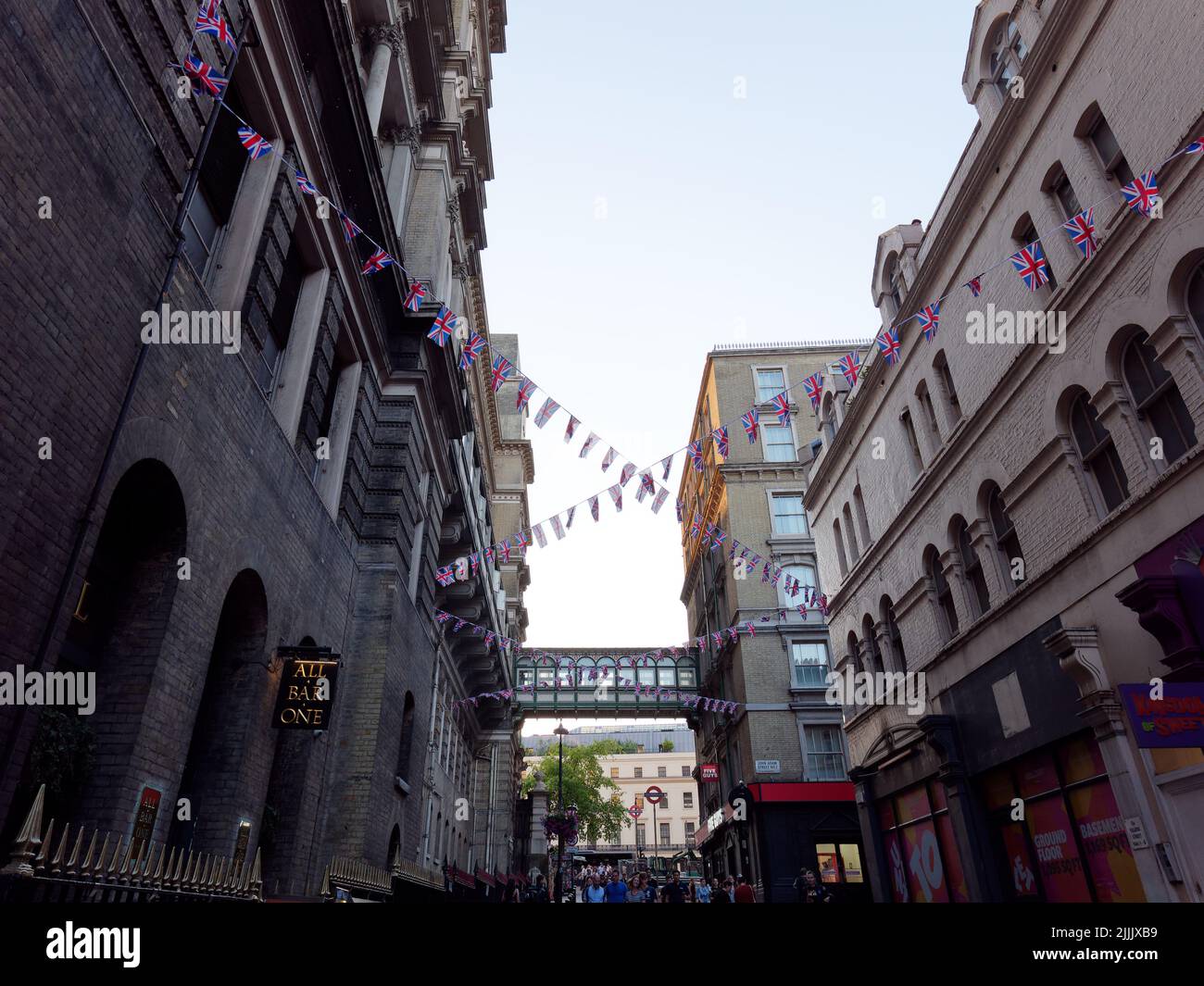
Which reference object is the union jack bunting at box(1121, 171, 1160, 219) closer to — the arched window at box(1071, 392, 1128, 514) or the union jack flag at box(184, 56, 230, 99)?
the arched window at box(1071, 392, 1128, 514)

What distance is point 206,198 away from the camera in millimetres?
9633

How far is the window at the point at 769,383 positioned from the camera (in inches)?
1558

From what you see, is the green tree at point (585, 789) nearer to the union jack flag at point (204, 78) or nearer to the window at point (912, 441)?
the window at point (912, 441)

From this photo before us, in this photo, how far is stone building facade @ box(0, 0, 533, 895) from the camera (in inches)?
237

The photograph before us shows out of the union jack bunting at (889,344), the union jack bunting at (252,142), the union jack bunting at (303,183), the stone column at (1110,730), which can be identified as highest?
the union jack bunting at (889,344)

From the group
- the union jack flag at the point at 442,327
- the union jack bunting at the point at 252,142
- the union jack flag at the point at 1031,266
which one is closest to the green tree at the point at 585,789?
the union jack flag at the point at 442,327

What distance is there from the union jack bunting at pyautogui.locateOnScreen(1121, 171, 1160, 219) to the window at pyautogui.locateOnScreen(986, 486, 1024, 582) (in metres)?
5.66

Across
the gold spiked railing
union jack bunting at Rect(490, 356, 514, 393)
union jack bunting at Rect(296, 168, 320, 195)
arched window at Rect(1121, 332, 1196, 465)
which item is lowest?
the gold spiked railing

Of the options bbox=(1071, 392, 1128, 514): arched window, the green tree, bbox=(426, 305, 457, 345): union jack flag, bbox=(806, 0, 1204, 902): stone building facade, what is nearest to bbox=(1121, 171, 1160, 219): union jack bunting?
bbox=(806, 0, 1204, 902): stone building facade

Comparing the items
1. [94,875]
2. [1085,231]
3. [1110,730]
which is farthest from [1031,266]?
[94,875]

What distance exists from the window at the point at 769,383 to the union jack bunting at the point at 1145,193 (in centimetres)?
2945
